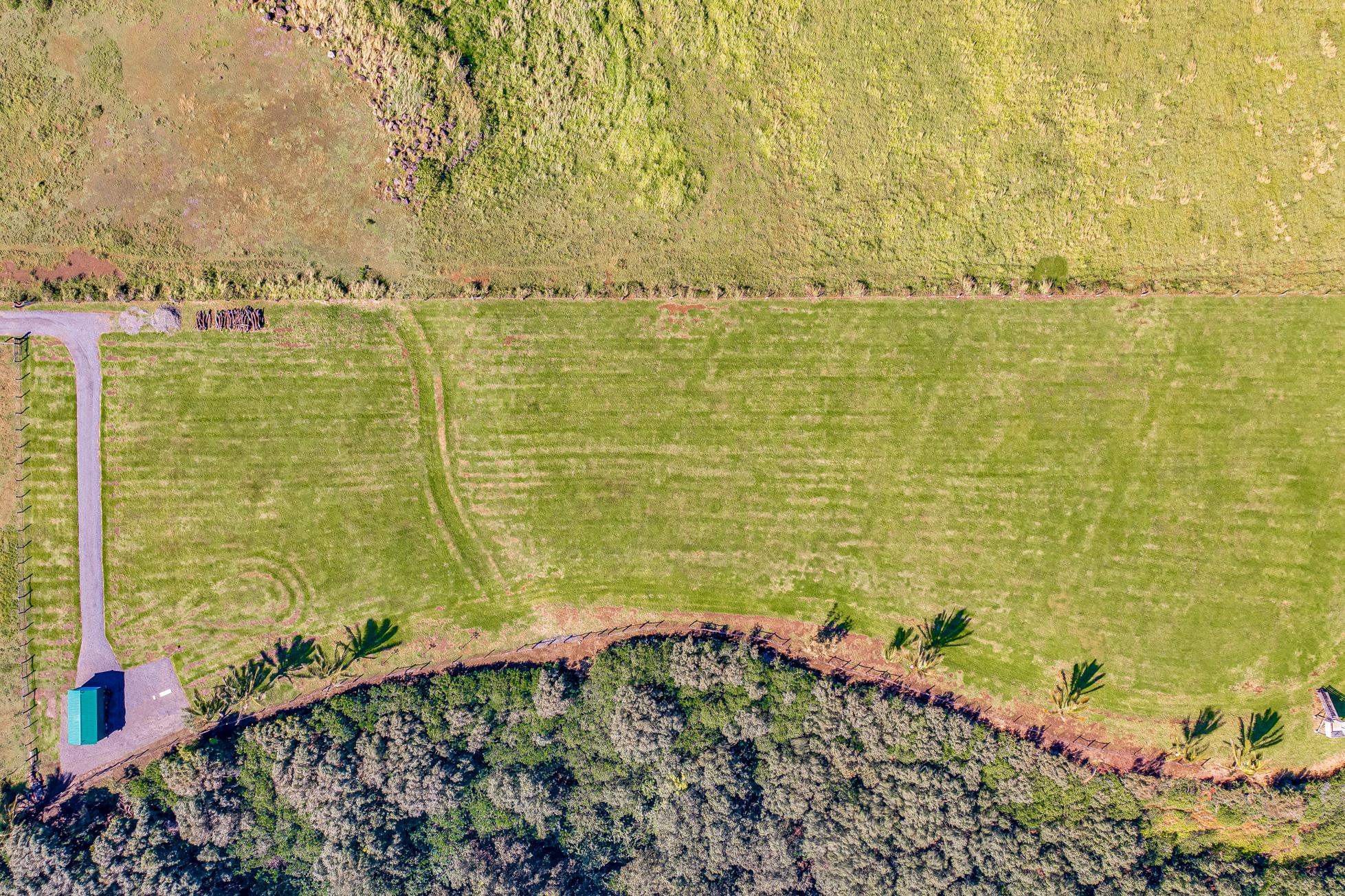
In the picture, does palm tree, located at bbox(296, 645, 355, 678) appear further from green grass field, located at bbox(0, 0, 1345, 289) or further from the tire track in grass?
green grass field, located at bbox(0, 0, 1345, 289)

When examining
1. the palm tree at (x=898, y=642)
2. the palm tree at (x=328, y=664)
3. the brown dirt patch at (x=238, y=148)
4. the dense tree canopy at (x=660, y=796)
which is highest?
the brown dirt patch at (x=238, y=148)

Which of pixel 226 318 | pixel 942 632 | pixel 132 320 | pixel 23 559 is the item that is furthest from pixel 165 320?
pixel 942 632

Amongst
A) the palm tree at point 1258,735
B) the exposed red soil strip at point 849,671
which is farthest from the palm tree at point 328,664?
the palm tree at point 1258,735

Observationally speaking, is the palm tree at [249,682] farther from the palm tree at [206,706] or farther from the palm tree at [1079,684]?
the palm tree at [1079,684]

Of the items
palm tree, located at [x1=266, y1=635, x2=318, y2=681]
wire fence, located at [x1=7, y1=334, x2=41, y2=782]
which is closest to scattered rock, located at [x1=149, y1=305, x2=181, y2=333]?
wire fence, located at [x1=7, y1=334, x2=41, y2=782]

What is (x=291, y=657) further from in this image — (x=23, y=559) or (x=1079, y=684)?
(x=1079, y=684)

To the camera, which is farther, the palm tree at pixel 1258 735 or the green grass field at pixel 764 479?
the palm tree at pixel 1258 735

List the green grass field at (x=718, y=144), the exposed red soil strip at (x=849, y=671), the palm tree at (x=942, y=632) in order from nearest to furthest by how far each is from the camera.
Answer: the green grass field at (x=718, y=144) → the palm tree at (x=942, y=632) → the exposed red soil strip at (x=849, y=671)
